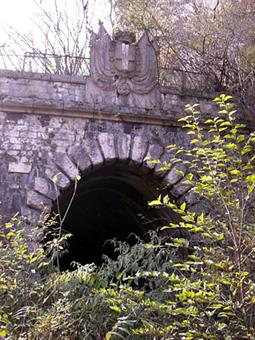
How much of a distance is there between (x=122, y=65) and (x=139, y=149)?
1399 mm

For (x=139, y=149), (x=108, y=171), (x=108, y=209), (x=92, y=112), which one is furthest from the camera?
(x=108, y=209)

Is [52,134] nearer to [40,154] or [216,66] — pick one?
[40,154]

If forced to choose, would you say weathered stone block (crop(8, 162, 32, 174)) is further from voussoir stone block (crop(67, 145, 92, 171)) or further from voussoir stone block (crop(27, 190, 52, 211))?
voussoir stone block (crop(67, 145, 92, 171))

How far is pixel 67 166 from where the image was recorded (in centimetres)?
820

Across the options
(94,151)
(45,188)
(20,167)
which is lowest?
(45,188)

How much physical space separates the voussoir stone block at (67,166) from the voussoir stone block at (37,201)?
1.64ft

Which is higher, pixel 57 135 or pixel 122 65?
pixel 122 65

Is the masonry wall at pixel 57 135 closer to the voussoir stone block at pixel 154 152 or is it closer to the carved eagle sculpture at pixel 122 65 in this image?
the voussoir stone block at pixel 154 152

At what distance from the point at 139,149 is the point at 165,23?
13.2 feet

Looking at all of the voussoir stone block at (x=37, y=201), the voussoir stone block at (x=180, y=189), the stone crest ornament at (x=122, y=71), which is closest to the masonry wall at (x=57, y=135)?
the voussoir stone block at (x=37, y=201)

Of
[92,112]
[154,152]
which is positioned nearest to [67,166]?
[92,112]

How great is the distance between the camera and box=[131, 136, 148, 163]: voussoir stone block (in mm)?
8508

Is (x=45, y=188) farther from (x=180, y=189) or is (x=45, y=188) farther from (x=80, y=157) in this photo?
(x=180, y=189)

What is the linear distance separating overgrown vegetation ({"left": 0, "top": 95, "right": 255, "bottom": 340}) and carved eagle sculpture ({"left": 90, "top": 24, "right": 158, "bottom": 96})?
316cm
